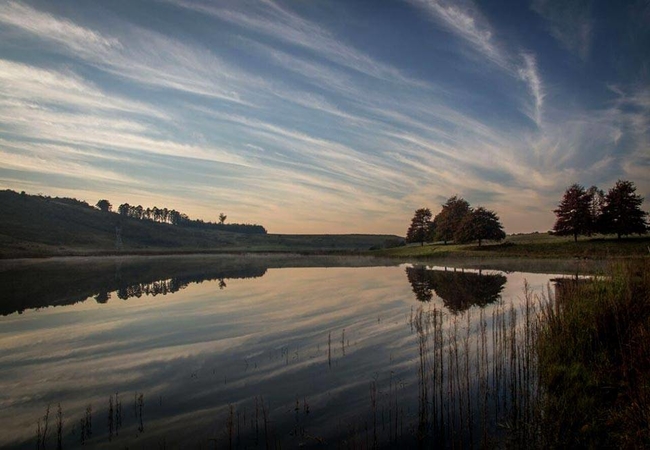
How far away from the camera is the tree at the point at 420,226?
120750mm

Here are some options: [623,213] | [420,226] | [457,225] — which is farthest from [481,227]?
[420,226]

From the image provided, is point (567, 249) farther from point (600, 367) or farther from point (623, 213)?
point (600, 367)

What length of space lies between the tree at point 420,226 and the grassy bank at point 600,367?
10683cm

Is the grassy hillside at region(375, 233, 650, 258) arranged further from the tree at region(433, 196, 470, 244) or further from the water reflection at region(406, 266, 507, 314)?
the water reflection at region(406, 266, 507, 314)

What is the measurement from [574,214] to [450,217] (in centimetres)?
3400

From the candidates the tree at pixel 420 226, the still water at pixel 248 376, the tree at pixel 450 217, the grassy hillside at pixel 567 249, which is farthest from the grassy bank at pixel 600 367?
the tree at pixel 420 226

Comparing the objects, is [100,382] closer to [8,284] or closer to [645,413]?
[645,413]

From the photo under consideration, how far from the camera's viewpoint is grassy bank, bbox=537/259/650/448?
746 cm

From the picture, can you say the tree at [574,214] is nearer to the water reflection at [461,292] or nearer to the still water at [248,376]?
the water reflection at [461,292]

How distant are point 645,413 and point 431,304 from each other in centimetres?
1839

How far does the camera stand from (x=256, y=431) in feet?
28.9

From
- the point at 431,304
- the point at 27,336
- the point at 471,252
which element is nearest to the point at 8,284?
the point at 27,336

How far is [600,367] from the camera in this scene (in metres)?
10.1

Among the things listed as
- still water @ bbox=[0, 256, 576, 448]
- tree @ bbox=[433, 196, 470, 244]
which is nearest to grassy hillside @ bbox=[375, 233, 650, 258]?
tree @ bbox=[433, 196, 470, 244]
